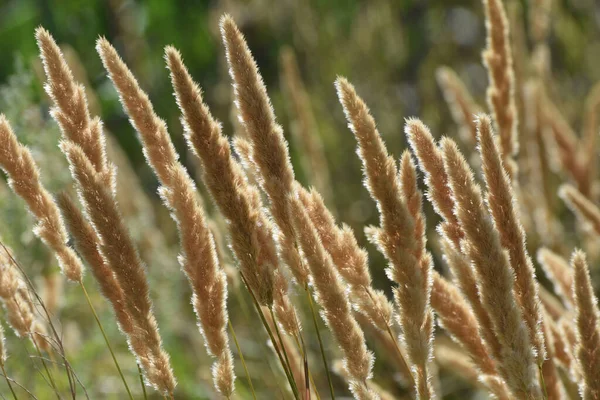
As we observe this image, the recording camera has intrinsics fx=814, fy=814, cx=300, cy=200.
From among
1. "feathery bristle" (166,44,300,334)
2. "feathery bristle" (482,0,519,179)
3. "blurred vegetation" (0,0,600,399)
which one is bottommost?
"feathery bristle" (166,44,300,334)

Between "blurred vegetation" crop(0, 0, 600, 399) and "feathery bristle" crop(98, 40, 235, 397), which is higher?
"blurred vegetation" crop(0, 0, 600, 399)

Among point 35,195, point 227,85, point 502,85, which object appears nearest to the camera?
point 35,195

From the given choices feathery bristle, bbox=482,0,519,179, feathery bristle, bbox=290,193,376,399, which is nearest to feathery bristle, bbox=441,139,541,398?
feathery bristle, bbox=290,193,376,399

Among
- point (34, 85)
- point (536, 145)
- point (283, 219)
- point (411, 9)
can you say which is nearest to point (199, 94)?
point (283, 219)

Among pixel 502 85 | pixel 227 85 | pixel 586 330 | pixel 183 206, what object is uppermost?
pixel 227 85

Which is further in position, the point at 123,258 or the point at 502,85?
the point at 502,85

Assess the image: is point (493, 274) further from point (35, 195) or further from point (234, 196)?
point (35, 195)

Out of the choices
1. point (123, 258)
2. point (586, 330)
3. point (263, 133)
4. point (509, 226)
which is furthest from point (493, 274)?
point (123, 258)

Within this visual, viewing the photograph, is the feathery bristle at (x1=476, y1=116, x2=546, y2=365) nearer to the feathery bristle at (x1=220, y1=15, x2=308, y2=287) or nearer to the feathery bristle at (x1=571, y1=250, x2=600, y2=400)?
the feathery bristle at (x1=571, y1=250, x2=600, y2=400)

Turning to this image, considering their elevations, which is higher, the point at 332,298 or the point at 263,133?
the point at 263,133
